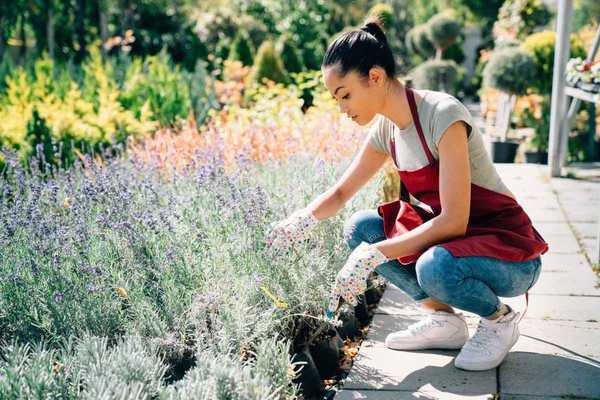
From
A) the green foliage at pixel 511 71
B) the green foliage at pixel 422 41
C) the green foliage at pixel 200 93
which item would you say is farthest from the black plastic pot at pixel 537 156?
the green foliage at pixel 422 41

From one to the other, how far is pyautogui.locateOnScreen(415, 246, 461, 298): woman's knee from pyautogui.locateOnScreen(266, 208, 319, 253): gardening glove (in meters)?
0.46

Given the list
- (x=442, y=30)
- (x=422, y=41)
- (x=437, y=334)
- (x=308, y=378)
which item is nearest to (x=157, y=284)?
(x=308, y=378)

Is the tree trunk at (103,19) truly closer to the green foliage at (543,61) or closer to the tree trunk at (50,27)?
the tree trunk at (50,27)

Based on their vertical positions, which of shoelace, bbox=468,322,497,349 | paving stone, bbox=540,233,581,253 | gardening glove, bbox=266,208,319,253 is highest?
gardening glove, bbox=266,208,319,253

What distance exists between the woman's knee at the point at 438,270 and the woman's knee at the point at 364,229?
375 mm

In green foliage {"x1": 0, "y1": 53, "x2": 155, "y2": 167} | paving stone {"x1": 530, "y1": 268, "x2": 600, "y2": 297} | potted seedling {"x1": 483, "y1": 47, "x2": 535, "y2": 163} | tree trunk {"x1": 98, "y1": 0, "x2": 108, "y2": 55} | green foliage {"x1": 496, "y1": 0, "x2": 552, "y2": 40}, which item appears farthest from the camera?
tree trunk {"x1": 98, "y1": 0, "x2": 108, "y2": 55}

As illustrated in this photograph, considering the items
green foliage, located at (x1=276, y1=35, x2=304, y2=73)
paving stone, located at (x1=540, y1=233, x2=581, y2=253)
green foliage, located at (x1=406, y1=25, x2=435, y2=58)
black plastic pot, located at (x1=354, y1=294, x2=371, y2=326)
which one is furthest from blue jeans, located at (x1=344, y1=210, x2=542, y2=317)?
green foliage, located at (x1=406, y1=25, x2=435, y2=58)

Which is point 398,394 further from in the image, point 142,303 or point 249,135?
point 249,135

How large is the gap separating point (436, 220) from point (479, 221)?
0.25 metres

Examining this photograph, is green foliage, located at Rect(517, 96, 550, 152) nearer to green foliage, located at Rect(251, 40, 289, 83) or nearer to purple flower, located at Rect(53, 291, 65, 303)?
green foliage, located at Rect(251, 40, 289, 83)

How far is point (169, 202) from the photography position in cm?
338

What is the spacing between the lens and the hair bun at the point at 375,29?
2.54 metres

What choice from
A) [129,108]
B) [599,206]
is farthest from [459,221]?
[129,108]

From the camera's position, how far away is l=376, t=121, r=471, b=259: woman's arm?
2438mm
